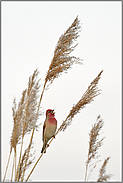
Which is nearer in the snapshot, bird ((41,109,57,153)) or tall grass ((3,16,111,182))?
tall grass ((3,16,111,182))

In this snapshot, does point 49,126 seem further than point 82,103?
Yes

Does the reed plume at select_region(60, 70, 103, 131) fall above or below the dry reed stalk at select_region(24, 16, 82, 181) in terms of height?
below

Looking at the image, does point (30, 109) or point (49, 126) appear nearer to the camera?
point (30, 109)

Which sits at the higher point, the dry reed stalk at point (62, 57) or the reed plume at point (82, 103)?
the dry reed stalk at point (62, 57)

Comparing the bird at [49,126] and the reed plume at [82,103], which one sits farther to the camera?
the bird at [49,126]

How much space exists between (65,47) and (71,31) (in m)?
0.19

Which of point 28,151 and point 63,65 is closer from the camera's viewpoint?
point 28,151

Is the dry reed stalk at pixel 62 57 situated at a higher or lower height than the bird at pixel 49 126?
higher

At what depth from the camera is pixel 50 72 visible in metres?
1.92

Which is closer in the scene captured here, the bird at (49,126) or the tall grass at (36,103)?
the tall grass at (36,103)

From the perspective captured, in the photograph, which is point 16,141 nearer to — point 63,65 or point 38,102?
point 38,102

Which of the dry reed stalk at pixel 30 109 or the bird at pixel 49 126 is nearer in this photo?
the dry reed stalk at pixel 30 109

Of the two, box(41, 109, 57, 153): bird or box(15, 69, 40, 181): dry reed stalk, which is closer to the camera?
box(15, 69, 40, 181): dry reed stalk

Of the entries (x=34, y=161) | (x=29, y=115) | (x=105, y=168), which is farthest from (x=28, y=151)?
(x=105, y=168)
